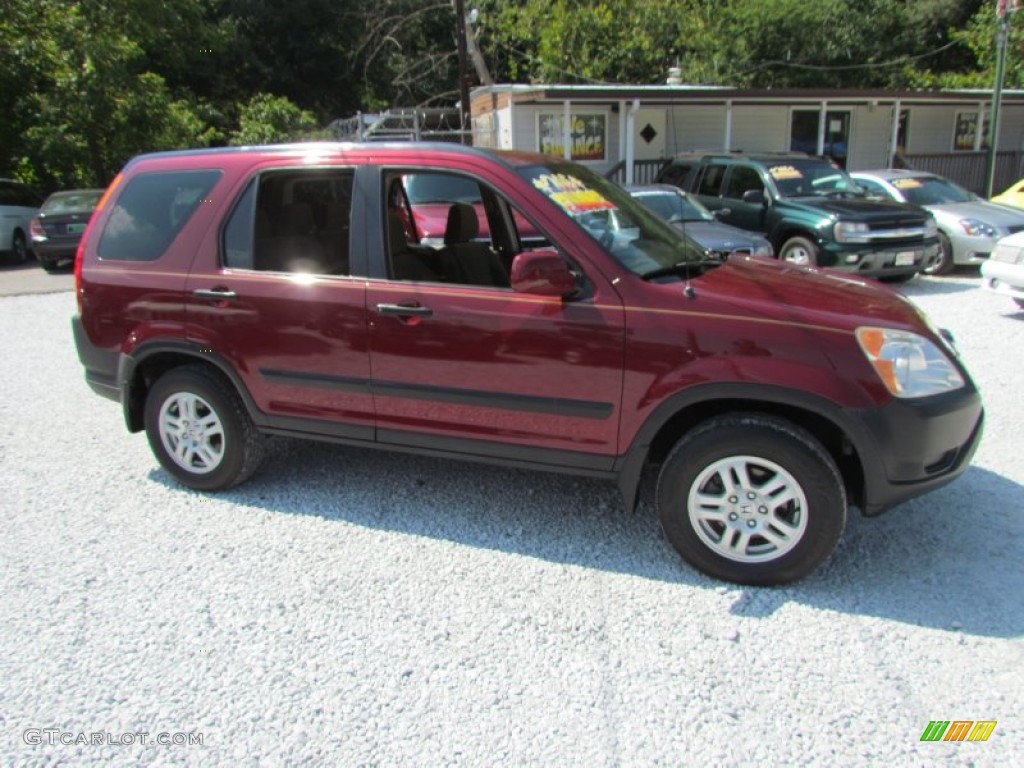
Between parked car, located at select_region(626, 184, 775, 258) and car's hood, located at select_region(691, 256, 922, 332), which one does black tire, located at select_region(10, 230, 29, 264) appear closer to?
parked car, located at select_region(626, 184, 775, 258)

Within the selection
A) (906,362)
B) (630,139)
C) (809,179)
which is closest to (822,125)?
(630,139)

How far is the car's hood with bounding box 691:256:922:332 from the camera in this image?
10.0 ft

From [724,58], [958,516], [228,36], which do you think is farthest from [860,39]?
[958,516]

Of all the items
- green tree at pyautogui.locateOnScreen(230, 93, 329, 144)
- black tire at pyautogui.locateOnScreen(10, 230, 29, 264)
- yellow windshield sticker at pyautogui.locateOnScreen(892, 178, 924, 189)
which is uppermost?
green tree at pyautogui.locateOnScreen(230, 93, 329, 144)

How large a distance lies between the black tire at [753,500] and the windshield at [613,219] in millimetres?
839

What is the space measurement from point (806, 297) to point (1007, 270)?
606 cm

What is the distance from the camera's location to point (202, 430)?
13.6 ft

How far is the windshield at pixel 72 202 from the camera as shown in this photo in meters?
14.1

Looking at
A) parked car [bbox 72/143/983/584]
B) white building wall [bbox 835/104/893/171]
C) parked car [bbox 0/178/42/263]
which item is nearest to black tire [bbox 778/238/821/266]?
parked car [bbox 72/143/983/584]

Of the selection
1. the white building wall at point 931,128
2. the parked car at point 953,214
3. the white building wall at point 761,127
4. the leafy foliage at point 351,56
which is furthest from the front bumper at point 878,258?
the leafy foliage at point 351,56

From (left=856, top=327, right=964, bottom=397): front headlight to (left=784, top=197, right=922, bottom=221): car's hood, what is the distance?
6.98 metres

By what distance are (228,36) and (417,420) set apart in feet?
90.6

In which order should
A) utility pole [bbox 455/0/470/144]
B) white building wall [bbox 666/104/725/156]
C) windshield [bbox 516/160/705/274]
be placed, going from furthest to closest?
utility pole [bbox 455/0/470/144] < white building wall [bbox 666/104/725/156] < windshield [bbox 516/160/705/274]

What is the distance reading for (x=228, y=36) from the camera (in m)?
26.4
